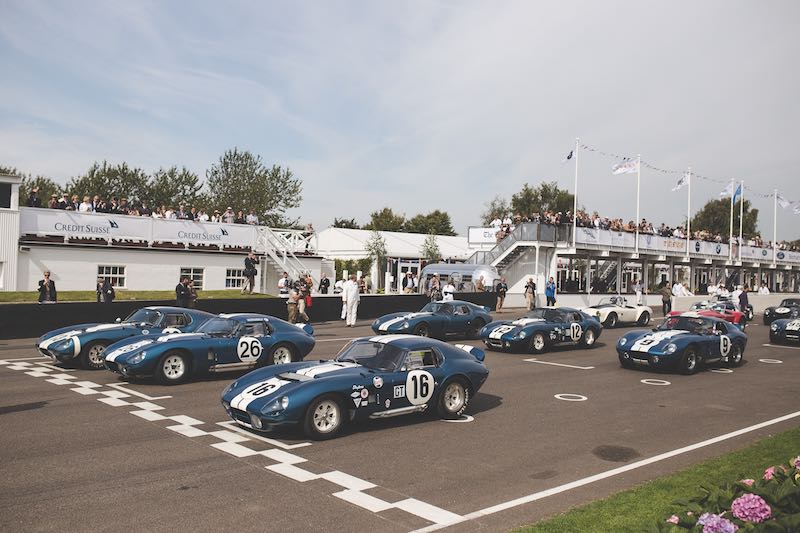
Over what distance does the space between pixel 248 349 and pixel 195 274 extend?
18366mm

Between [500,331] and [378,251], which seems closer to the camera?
[500,331]

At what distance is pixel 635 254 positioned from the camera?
145 feet

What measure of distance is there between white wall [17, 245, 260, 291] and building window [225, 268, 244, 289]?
0.69 feet

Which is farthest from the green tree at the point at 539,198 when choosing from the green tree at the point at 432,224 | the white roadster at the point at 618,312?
the white roadster at the point at 618,312

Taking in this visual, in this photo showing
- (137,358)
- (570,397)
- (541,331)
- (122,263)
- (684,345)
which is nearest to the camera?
(137,358)

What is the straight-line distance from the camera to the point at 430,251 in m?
51.7

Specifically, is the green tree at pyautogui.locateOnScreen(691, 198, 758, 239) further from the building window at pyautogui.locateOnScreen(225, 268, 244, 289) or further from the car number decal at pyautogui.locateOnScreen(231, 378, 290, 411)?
the car number decal at pyautogui.locateOnScreen(231, 378, 290, 411)

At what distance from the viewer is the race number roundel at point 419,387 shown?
10047mm

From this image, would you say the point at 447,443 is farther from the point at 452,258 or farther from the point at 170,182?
the point at 170,182

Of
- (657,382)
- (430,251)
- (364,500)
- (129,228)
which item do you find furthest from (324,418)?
(430,251)

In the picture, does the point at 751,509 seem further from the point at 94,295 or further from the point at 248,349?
the point at 94,295

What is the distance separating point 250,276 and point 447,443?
71.7ft

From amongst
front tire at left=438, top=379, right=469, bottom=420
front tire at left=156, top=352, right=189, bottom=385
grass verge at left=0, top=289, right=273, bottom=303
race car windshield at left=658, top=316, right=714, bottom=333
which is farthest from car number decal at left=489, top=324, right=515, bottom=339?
grass verge at left=0, top=289, right=273, bottom=303

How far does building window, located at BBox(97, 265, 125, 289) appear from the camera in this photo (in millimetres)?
28031
